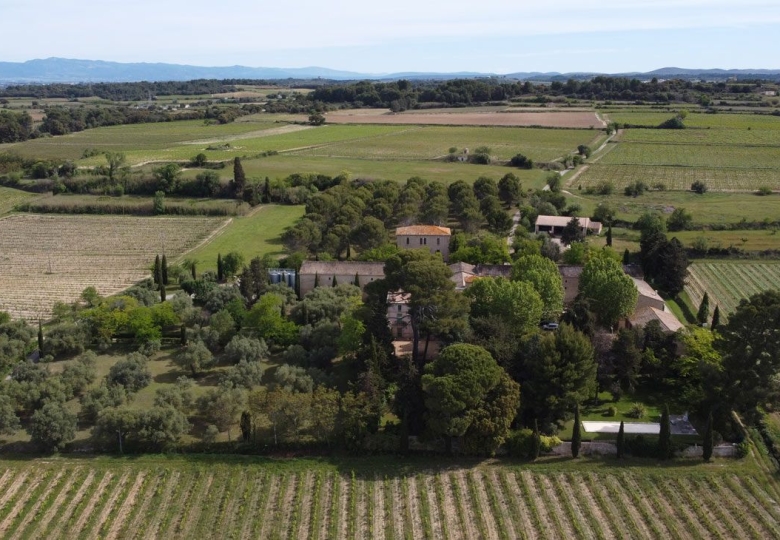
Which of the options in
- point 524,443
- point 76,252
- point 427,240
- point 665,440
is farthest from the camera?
point 76,252

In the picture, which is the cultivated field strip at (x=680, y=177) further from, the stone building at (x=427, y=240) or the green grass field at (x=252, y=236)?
the green grass field at (x=252, y=236)

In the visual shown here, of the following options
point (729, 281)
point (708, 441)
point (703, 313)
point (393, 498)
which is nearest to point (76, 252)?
point (393, 498)

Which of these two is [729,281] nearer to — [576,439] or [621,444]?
[621,444]

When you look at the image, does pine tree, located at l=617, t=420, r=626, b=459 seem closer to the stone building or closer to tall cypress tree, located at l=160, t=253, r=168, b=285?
the stone building

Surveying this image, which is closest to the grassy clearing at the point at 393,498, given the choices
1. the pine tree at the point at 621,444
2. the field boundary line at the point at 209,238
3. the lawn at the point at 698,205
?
the pine tree at the point at 621,444

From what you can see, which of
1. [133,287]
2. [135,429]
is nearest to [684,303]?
[135,429]
